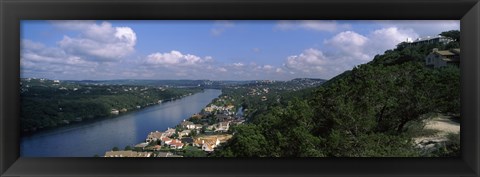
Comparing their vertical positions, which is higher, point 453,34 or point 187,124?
point 453,34

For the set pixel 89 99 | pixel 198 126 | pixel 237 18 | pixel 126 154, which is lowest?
pixel 126 154

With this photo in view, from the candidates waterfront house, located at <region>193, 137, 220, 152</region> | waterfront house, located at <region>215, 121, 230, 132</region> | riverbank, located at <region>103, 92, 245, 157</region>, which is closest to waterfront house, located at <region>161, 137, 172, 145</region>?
riverbank, located at <region>103, 92, 245, 157</region>

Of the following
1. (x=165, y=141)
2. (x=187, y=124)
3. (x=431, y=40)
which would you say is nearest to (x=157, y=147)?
(x=165, y=141)

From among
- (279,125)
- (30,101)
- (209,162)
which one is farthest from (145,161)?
(279,125)

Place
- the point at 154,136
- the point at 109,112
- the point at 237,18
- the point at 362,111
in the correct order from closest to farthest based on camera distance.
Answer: the point at 237,18 < the point at 154,136 < the point at 109,112 < the point at 362,111

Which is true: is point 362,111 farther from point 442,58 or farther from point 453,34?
point 453,34

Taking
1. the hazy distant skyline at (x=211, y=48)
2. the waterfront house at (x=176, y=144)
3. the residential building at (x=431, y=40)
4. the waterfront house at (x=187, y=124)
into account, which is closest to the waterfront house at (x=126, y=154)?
the waterfront house at (x=176, y=144)

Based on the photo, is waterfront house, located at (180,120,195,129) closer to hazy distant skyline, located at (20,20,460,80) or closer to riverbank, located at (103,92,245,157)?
riverbank, located at (103,92,245,157)
